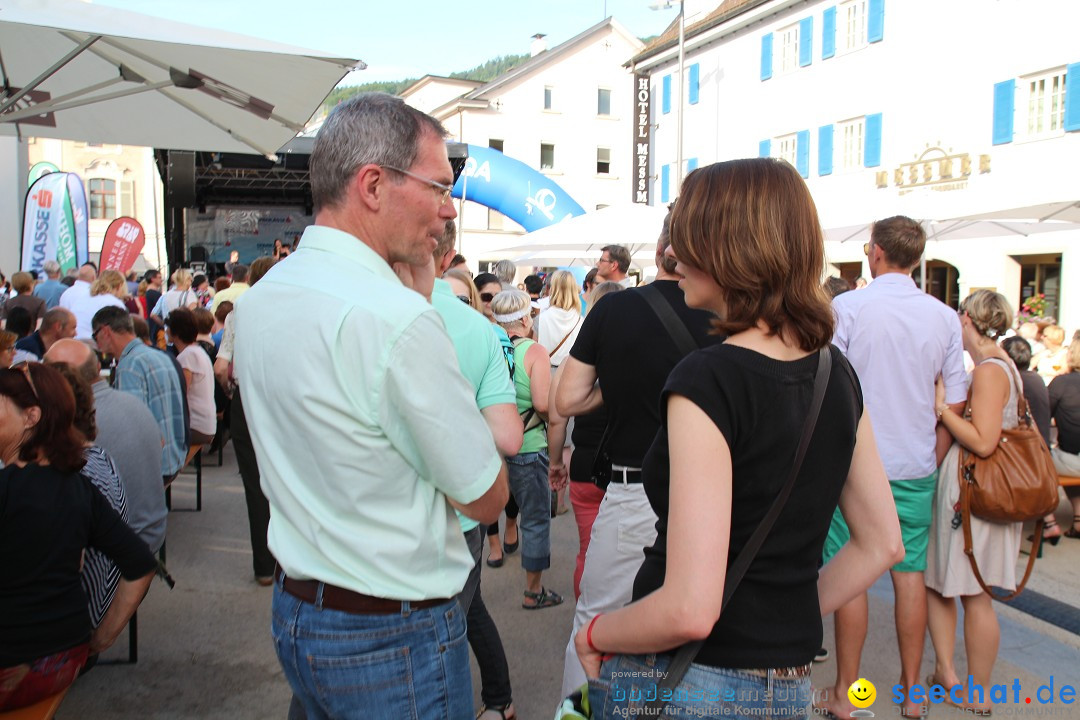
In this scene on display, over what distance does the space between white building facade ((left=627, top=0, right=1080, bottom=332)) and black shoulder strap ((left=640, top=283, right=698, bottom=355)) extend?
22.2 ft

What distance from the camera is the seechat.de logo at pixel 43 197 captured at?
14242 mm

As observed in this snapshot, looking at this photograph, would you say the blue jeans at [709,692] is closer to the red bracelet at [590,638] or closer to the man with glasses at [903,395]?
the red bracelet at [590,638]

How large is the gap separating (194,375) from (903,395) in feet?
17.4

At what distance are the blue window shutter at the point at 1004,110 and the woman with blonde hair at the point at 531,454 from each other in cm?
1515

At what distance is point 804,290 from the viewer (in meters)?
1.58

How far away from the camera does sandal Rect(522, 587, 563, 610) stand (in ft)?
16.1

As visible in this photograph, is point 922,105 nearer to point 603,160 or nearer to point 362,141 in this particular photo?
point 362,141

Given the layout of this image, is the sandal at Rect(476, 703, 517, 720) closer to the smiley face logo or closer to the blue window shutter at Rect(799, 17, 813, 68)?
the smiley face logo

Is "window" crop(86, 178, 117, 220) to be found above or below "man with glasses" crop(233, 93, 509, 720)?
above

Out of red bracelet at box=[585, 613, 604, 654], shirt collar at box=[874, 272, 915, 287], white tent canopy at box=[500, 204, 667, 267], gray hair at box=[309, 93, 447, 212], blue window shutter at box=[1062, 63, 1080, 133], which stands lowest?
red bracelet at box=[585, 613, 604, 654]

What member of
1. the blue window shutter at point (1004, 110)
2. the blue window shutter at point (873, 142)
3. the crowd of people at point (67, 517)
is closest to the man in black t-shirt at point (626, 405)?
the crowd of people at point (67, 517)

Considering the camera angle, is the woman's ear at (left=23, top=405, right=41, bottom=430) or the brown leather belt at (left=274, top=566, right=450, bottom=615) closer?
the brown leather belt at (left=274, top=566, right=450, bottom=615)

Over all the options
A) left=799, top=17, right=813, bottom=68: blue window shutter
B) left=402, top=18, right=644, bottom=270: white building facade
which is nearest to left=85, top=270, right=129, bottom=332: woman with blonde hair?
left=799, top=17, right=813, bottom=68: blue window shutter

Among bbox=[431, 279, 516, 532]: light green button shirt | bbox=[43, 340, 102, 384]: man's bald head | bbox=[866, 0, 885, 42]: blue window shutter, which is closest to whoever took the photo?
bbox=[431, 279, 516, 532]: light green button shirt
